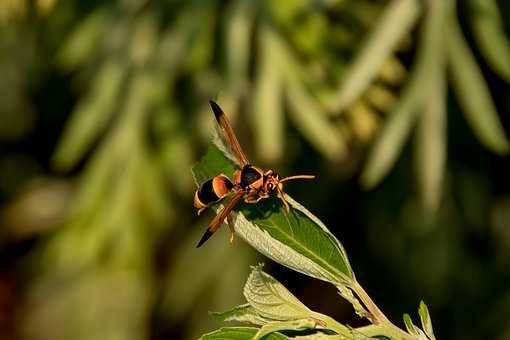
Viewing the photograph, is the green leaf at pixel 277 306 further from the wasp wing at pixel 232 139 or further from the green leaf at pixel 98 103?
the green leaf at pixel 98 103

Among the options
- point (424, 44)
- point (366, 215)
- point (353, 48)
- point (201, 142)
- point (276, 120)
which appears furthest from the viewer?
point (366, 215)

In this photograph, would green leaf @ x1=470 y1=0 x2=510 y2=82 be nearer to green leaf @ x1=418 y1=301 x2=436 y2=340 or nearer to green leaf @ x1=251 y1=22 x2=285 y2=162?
green leaf @ x1=251 y1=22 x2=285 y2=162

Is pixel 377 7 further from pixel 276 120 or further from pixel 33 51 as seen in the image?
pixel 33 51

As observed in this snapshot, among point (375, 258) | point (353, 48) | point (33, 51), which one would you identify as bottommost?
point (375, 258)

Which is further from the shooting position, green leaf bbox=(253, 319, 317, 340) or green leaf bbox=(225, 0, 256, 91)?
green leaf bbox=(225, 0, 256, 91)

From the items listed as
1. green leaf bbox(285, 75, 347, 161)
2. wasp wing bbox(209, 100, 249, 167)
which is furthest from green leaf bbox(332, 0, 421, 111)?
wasp wing bbox(209, 100, 249, 167)

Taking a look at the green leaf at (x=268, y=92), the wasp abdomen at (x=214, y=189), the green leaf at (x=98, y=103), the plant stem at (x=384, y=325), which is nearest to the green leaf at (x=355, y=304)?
the plant stem at (x=384, y=325)

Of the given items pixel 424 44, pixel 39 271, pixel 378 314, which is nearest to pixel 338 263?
pixel 378 314
